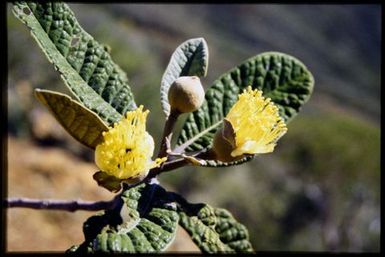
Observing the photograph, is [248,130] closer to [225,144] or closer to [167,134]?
[225,144]

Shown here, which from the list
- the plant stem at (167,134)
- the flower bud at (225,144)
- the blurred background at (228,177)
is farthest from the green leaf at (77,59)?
the blurred background at (228,177)

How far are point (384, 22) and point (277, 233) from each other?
6960mm

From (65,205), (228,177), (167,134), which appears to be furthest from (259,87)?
(228,177)

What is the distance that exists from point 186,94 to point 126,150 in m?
0.16

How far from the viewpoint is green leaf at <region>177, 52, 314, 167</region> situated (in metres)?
1.28

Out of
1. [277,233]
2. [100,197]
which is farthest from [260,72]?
[277,233]

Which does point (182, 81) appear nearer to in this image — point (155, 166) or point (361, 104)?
point (155, 166)

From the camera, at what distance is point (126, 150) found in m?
0.93

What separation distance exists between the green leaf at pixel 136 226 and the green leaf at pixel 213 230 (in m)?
0.11

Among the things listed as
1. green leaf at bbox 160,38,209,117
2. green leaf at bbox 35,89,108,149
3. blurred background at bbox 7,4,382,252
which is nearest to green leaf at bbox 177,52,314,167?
green leaf at bbox 160,38,209,117

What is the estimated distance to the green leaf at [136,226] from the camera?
2.84 feet

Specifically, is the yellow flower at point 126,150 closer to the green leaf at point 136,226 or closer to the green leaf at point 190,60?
the green leaf at point 136,226

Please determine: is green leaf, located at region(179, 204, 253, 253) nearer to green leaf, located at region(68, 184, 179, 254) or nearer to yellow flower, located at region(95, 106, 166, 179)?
green leaf, located at region(68, 184, 179, 254)

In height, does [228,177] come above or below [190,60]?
below
